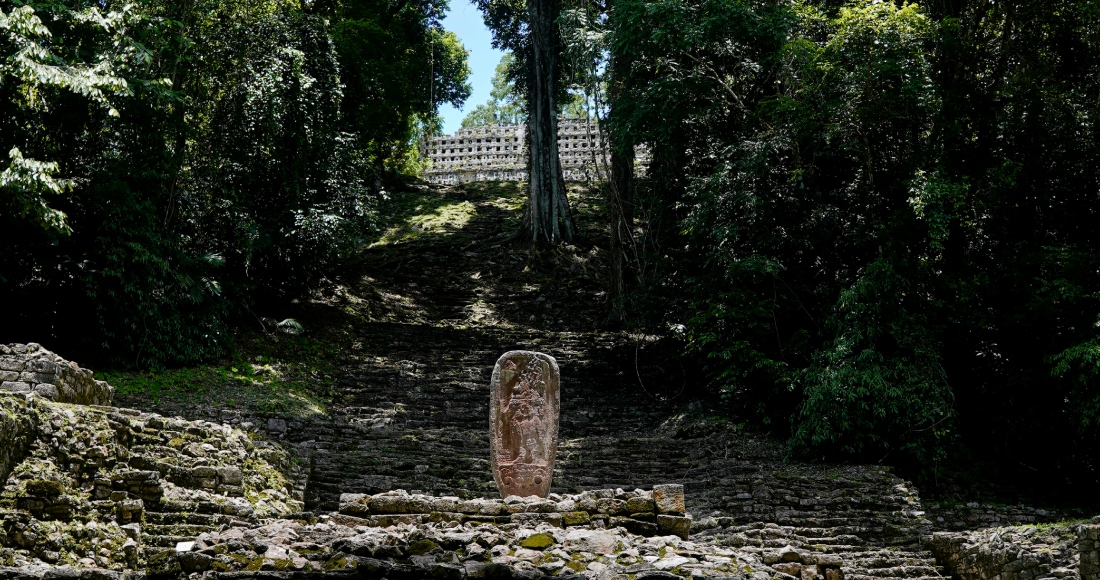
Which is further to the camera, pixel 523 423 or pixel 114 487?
pixel 523 423

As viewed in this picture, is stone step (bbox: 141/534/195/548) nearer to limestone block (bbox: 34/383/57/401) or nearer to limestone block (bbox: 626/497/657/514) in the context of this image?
limestone block (bbox: 34/383/57/401)

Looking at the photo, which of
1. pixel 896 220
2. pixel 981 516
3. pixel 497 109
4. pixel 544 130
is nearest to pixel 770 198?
pixel 896 220

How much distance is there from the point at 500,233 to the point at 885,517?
14.8 metres

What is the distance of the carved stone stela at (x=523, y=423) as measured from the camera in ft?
28.1

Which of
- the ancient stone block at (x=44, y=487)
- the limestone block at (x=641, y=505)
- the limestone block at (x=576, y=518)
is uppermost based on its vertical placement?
the ancient stone block at (x=44, y=487)

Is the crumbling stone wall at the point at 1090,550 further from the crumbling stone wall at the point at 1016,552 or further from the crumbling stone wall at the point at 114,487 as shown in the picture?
the crumbling stone wall at the point at 114,487

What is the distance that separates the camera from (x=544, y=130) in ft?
72.5

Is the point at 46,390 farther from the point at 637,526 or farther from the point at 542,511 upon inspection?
the point at 637,526

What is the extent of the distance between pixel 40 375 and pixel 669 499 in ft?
19.7

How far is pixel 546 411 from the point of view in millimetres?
8656

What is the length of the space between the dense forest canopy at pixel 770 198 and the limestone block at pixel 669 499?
4.75m

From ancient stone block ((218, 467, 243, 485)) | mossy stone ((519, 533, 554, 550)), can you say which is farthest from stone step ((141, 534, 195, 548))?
mossy stone ((519, 533, 554, 550))

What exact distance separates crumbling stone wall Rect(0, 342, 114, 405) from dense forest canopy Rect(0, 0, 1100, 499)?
1.98 metres

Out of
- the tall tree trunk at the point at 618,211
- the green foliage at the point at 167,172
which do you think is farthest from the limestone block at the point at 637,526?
the tall tree trunk at the point at 618,211
